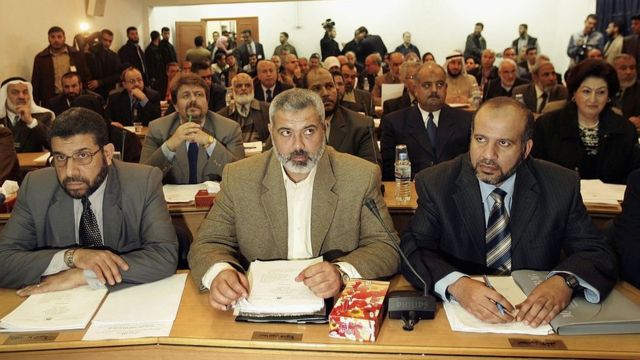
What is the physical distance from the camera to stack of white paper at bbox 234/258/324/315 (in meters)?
1.80

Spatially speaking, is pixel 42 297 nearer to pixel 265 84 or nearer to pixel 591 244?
pixel 591 244

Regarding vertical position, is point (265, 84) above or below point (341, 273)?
above

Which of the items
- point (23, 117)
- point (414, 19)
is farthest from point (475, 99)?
point (414, 19)

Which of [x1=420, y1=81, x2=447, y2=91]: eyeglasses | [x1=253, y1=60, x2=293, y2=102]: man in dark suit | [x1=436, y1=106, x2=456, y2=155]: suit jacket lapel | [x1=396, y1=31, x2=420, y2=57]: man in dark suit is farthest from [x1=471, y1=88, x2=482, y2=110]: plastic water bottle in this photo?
[x1=396, y1=31, x2=420, y2=57]: man in dark suit

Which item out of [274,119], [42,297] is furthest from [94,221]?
[274,119]

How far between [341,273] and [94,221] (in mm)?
1041

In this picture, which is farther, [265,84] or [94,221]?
[265,84]

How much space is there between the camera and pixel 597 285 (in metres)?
1.87

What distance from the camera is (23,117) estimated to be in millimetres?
5395

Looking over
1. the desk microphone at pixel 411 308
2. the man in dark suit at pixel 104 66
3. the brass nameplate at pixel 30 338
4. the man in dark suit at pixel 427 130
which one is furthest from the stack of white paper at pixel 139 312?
the man in dark suit at pixel 104 66

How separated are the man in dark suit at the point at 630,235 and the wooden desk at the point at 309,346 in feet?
1.66

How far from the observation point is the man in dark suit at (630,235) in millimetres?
2100

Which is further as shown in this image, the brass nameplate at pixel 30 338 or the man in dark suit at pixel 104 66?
the man in dark suit at pixel 104 66

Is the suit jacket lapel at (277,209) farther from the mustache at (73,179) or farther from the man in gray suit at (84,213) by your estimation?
the mustache at (73,179)
